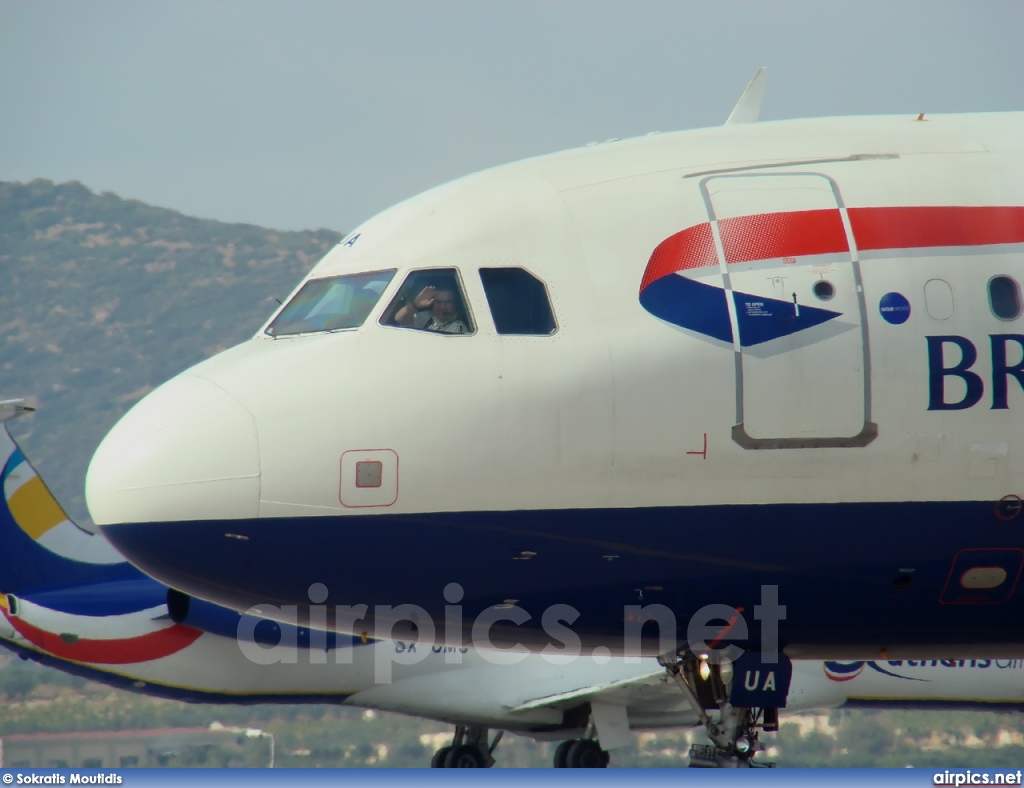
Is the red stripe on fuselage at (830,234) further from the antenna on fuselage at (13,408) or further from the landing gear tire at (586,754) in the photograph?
the landing gear tire at (586,754)

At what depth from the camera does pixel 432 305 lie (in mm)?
7445

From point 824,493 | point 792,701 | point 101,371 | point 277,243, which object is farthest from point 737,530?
point 277,243

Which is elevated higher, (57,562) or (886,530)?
(886,530)

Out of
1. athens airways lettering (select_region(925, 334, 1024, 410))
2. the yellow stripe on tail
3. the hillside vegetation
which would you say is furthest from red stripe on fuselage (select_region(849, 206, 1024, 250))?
the hillside vegetation

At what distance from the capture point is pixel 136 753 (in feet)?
79.3

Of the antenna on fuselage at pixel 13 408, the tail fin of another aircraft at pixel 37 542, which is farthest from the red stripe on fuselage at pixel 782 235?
the tail fin of another aircraft at pixel 37 542

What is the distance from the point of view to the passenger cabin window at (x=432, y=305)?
736 cm

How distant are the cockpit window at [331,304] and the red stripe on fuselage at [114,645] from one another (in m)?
12.7

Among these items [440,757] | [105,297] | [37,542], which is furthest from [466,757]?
[105,297]

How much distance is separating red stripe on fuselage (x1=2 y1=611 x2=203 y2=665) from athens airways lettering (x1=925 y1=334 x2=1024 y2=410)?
1428 centimetres

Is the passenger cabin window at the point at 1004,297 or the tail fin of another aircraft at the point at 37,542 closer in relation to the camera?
the passenger cabin window at the point at 1004,297

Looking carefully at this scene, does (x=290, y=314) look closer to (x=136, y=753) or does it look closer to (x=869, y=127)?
(x=869, y=127)

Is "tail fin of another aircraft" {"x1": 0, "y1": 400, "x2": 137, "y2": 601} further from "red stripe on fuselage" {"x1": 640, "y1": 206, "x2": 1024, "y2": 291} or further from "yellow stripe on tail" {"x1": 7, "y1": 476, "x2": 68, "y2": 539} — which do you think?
"red stripe on fuselage" {"x1": 640, "y1": 206, "x2": 1024, "y2": 291}

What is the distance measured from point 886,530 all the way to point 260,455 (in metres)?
3.40
